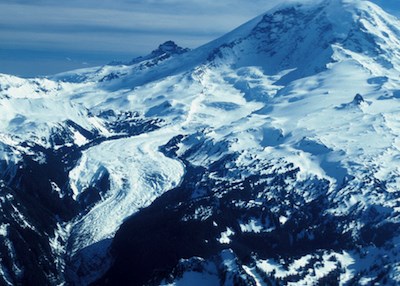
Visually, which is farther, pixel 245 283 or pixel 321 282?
pixel 321 282

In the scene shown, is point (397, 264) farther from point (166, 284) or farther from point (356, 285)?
point (166, 284)

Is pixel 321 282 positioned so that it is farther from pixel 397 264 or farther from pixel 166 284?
pixel 166 284

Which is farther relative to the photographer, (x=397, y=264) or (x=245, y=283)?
(x=397, y=264)

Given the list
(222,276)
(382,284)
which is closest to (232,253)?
(222,276)

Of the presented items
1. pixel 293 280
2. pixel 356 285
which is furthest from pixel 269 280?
pixel 356 285

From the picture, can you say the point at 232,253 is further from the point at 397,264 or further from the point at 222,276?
the point at 397,264

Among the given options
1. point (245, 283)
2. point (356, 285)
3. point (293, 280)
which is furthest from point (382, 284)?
point (245, 283)
